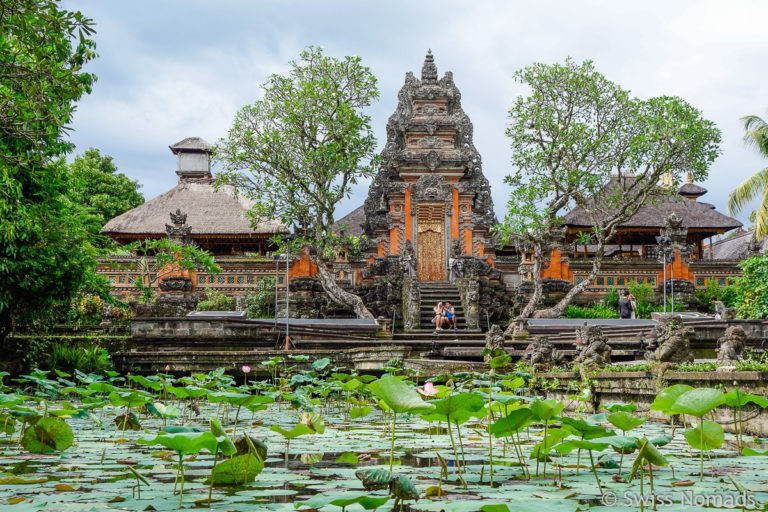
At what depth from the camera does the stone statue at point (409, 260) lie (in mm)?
20000

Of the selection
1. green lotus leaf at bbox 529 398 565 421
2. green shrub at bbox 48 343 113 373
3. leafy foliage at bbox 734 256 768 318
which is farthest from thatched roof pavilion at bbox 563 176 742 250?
green lotus leaf at bbox 529 398 565 421

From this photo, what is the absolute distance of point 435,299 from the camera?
64.9 ft

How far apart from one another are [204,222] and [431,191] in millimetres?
9756

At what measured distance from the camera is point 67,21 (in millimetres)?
6105

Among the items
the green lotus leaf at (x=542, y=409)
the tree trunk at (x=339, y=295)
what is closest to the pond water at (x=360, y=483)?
the green lotus leaf at (x=542, y=409)

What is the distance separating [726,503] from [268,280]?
68.5ft

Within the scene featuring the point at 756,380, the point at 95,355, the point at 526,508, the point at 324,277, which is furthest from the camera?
the point at 324,277

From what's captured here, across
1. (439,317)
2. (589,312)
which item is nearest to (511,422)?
(439,317)

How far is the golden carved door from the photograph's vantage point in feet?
75.0

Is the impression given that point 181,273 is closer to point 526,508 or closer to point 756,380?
point 756,380

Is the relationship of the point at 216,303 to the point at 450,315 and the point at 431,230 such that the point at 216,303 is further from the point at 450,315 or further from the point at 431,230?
the point at 450,315

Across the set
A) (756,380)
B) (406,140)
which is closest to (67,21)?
(756,380)

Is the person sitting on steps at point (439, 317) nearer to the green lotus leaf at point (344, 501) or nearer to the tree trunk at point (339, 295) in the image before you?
the tree trunk at point (339, 295)

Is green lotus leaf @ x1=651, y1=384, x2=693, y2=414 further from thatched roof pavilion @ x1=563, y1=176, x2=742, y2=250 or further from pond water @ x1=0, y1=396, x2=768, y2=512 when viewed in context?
thatched roof pavilion @ x1=563, y1=176, x2=742, y2=250
